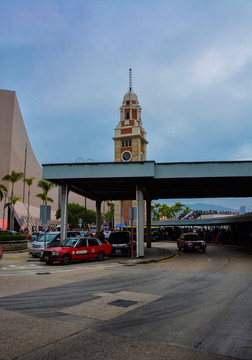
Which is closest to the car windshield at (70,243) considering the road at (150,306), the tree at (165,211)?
the road at (150,306)

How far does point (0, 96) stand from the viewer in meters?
86.4

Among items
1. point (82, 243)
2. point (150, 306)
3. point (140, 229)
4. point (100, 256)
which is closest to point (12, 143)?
point (140, 229)

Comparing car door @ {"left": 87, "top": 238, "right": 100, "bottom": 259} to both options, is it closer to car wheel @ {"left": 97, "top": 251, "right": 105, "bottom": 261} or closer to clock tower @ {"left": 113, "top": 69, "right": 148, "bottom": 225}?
car wheel @ {"left": 97, "top": 251, "right": 105, "bottom": 261}

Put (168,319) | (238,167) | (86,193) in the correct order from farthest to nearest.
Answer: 1. (86,193)
2. (238,167)
3. (168,319)

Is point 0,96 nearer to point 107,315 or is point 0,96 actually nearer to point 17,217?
point 17,217

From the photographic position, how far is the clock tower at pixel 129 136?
104250 millimetres

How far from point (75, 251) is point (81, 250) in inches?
18.5

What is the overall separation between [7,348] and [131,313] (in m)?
2.93

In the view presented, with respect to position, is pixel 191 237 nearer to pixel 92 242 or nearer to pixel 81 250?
pixel 92 242

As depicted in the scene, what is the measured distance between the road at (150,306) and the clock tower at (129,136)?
89.4 meters

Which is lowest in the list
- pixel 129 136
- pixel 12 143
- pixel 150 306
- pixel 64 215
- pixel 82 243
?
pixel 150 306

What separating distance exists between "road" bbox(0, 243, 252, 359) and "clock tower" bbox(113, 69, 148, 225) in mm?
89389

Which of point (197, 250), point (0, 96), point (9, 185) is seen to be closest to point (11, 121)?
point (0, 96)

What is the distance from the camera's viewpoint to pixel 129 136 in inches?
4158
